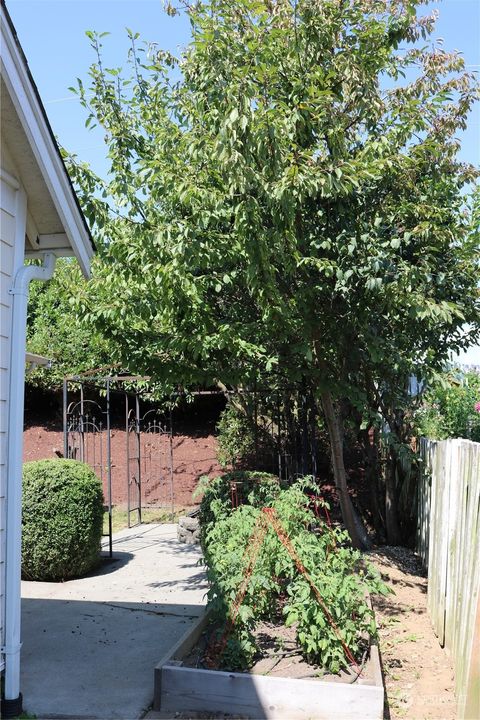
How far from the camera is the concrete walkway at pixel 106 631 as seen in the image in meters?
4.04

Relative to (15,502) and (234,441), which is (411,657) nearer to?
(15,502)

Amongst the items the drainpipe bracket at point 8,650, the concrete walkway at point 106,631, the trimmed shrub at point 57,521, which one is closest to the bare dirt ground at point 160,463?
the concrete walkway at point 106,631

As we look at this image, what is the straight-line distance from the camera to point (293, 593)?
434cm

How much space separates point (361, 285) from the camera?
20.8 ft

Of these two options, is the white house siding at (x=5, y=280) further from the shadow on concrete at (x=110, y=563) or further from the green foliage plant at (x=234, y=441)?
the green foliage plant at (x=234, y=441)

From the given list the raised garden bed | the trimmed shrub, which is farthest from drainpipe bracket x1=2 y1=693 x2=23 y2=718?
the trimmed shrub

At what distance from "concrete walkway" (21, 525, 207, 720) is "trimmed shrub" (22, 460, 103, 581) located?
22 cm

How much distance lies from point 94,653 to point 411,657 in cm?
236

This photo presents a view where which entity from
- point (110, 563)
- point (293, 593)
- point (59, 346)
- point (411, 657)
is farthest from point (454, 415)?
point (59, 346)

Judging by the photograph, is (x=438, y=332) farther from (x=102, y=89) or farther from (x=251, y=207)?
(x=102, y=89)

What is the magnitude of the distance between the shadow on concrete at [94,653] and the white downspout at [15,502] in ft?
1.07

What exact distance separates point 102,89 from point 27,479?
13.8ft

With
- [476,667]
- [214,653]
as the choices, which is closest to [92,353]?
[214,653]

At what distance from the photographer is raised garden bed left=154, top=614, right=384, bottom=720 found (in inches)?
142
